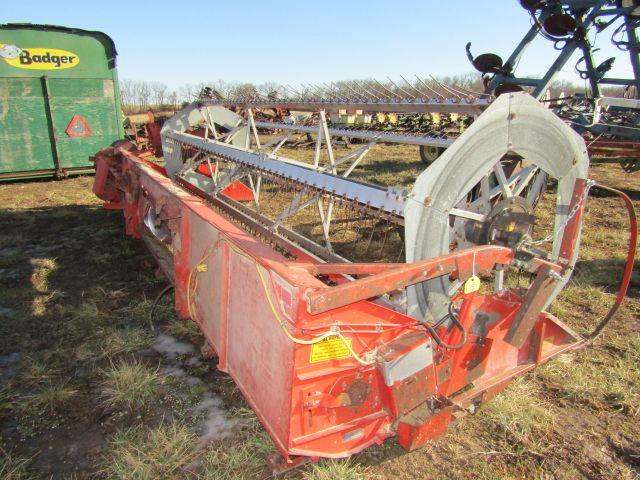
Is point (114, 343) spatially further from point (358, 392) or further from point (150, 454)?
point (358, 392)

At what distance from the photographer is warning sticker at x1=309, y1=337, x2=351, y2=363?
6.44 ft

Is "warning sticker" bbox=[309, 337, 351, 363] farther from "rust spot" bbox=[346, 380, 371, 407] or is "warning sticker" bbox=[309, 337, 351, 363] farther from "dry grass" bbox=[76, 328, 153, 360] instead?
"dry grass" bbox=[76, 328, 153, 360]

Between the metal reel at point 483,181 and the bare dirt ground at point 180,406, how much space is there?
2.96ft

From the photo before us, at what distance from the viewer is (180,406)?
2809mm

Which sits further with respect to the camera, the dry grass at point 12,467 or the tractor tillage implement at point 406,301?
the dry grass at point 12,467

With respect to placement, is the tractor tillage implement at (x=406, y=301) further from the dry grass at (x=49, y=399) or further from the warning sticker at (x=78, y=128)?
the warning sticker at (x=78, y=128)

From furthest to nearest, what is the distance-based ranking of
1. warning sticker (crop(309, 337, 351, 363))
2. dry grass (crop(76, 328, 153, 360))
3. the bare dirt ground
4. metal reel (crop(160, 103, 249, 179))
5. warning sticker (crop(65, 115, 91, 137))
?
warning sticker (crop(65, 115, 91, 137))
metal reel (crop(160, 103, 249, 179))
dry grass (crop(76, 328, 153, 360))
the bare dirt ground
warning sticker (crop(309, 337, 351, 363))

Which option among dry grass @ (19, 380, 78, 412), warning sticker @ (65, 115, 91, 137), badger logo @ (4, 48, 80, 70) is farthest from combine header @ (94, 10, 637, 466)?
badger logo @ (4, 48, 80, 70)

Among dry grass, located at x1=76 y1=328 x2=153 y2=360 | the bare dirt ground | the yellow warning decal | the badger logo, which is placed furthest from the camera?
the badger logo

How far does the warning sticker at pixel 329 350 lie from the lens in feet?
6.44

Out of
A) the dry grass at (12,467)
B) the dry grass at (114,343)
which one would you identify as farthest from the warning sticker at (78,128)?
the dry grass at (12,467)

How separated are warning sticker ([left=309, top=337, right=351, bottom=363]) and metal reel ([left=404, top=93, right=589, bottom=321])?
2.11ft

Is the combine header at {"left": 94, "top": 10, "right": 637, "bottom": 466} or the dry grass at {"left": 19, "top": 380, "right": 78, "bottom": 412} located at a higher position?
the combine header at {"left": 94, "top": 10, "right": 637, "bottom": 466}

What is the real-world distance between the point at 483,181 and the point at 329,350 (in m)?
1.53
